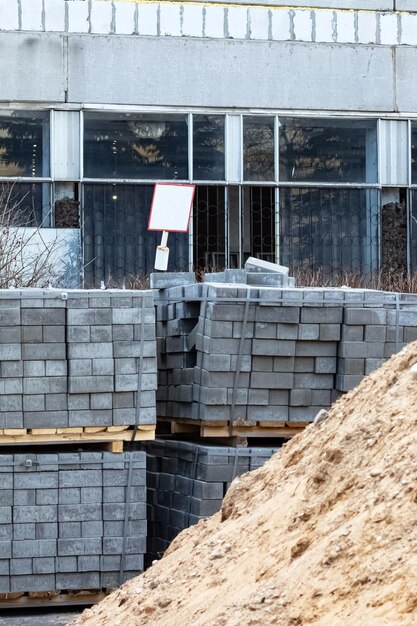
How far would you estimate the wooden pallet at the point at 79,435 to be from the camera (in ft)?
31.3

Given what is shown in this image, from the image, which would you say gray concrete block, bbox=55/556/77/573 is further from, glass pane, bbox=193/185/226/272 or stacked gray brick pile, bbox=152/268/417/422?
glass pane, bbox=193/185/226/272

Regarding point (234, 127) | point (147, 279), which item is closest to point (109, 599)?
point (147, 279)

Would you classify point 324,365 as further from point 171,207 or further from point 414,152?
point 414,152

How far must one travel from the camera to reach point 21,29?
19906mm

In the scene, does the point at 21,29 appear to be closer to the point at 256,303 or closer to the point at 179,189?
the point at 179,189

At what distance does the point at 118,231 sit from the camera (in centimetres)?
1984

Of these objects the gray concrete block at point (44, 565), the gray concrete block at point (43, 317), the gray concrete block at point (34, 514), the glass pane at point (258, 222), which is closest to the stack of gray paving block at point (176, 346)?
the gray concrete block at point (43, 317)

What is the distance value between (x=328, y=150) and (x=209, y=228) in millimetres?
2304

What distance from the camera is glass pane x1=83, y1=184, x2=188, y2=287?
779 inches

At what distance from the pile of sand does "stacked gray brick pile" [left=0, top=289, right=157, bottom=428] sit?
2.07 metres

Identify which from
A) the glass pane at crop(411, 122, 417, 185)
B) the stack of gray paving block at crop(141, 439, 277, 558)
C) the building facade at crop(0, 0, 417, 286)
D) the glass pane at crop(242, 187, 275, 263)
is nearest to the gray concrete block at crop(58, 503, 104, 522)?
the stack of gray paving block at crop(141, 439, 277, 558)

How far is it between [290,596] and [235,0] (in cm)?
1903

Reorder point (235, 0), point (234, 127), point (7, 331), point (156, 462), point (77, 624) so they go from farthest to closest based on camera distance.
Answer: point (235, 0), point (234, 127), point (156, 462), point (7, 331), point (77, 624)

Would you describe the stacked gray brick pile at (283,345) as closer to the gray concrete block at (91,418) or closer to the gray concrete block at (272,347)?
the gray concrete block at (272,347)
